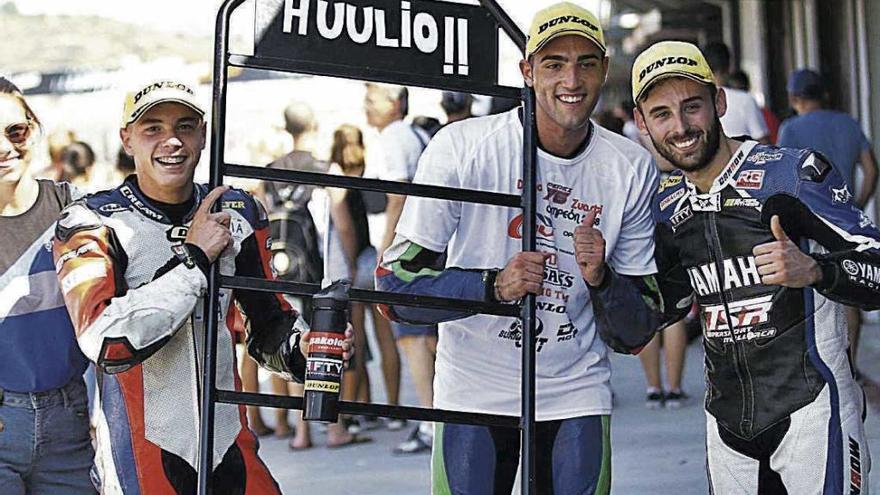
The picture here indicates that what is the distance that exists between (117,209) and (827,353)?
1911 millimetres

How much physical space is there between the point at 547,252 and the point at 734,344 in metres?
0.57

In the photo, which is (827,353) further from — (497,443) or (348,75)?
(348,75)

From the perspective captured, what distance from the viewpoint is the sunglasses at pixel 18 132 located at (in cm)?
413

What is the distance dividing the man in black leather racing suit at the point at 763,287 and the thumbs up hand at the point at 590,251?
141 mm

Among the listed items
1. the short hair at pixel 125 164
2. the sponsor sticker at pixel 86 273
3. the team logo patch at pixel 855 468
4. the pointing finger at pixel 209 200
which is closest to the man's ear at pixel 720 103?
the team logo patch at pixel 855 468

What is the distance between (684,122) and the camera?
394 centimetres

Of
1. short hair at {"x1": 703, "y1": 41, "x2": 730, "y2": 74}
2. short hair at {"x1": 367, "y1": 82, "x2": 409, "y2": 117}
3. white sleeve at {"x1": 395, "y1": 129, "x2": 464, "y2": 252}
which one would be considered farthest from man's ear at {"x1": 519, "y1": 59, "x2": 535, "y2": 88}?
short hair at {"x1": 703, "y1": 41, "x2": 730, "y2": 74}

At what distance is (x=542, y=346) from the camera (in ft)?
13.5

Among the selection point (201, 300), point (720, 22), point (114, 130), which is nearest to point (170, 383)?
point (201, 300)

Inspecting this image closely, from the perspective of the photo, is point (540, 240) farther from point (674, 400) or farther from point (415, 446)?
point (674, 400)

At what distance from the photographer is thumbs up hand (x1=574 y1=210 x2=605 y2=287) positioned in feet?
12.5

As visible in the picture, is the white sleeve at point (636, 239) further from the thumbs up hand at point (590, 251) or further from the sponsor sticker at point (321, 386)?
the sponsor sticker at point (321, 386)

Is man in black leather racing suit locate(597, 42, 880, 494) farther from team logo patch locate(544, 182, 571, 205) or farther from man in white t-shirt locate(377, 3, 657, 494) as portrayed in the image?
team logo patch locate(544, 182, 571, 205)

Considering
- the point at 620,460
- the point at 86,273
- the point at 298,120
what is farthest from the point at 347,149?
the point at 86,273
